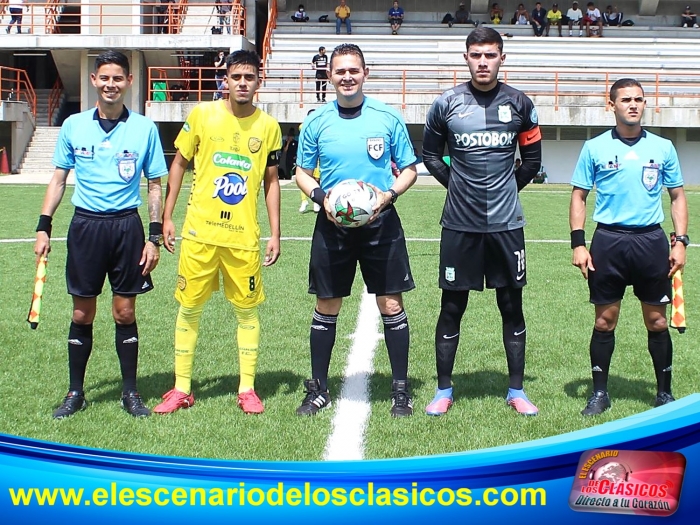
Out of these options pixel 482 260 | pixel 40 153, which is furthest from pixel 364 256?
pixel 40 153

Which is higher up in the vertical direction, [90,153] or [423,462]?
[90,153]

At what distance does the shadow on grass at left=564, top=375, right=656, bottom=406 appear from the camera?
202 inches

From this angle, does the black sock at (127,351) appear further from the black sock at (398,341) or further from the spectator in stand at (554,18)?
the spectator in stand at (554,18)

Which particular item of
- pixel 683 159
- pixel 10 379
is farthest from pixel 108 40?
pixel 10 379

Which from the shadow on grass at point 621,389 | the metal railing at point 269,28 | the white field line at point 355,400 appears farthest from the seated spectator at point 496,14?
the shadow on grass at point 621,389

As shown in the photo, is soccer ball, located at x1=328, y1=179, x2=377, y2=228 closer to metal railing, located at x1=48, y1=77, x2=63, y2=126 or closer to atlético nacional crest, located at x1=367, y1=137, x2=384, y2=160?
atlético nacional crest, located at x1=367, y1=137, x2=384, y2=160

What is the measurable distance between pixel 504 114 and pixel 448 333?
1326 millimetres

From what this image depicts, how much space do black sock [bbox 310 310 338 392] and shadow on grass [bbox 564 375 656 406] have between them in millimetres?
1544

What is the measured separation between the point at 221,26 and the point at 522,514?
33480 millimetres

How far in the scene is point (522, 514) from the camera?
219 centimetres

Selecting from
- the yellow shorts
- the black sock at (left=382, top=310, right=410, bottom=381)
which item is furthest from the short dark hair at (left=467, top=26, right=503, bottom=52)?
the yellow shorts

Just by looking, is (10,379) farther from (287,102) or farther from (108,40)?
(108,40)

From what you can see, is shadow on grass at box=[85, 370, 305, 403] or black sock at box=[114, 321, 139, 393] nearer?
black sock at box=[114, 321, 139, 393]

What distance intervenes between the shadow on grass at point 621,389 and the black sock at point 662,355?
0.14 m
